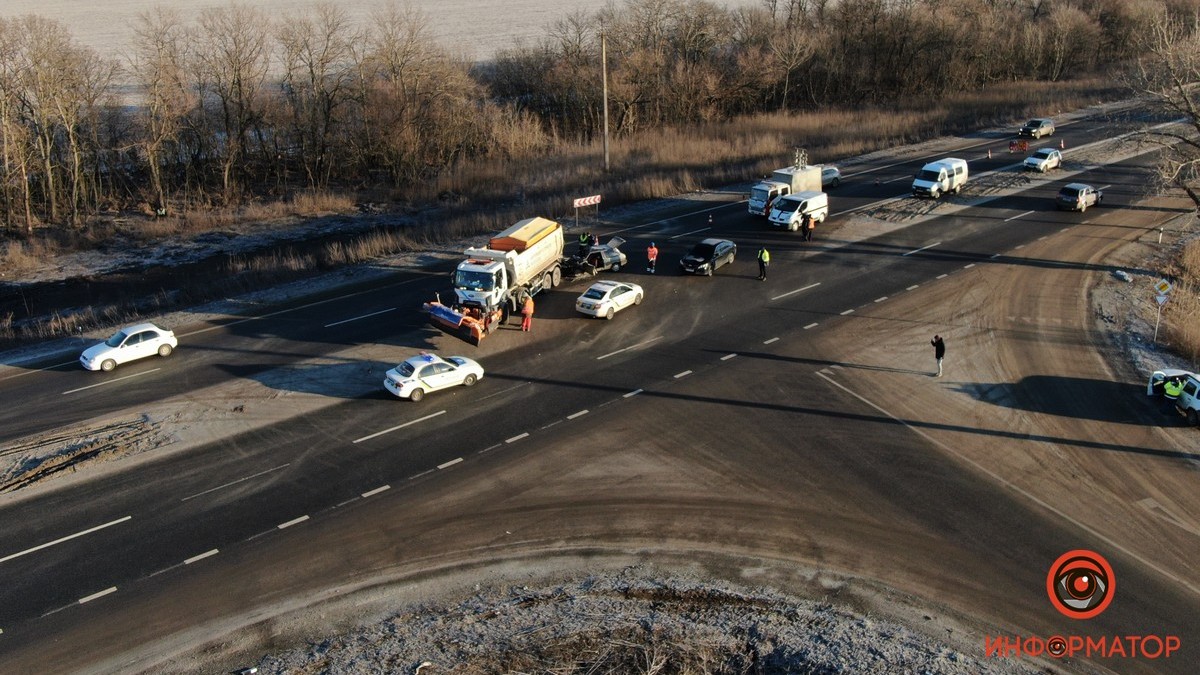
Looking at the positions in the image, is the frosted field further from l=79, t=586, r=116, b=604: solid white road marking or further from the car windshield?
l=79, t=586, r=116, b=604: solid white road marking

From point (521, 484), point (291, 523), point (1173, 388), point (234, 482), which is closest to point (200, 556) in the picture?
point (291, 523)

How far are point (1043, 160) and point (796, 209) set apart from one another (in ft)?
72.1

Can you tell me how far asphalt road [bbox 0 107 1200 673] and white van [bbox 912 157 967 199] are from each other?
18.5 metres

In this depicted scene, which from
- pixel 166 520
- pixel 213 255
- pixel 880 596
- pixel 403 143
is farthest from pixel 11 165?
pixel 880 596

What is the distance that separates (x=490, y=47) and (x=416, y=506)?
3673 inches

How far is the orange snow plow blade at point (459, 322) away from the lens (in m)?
29.8

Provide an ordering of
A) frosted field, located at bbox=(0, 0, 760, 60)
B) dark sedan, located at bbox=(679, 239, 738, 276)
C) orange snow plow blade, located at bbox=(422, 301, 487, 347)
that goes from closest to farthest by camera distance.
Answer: orange snow plow blade, located at bbox=(422, 301, 487, 347) < dark sedan, located at bbox=(679, 239, 738, 276) < frosted field, located at bbox=(0, 0, 760, 60)

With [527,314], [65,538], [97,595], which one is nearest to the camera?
[97,595]

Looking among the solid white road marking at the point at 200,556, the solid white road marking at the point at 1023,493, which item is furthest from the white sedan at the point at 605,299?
the solid white road marking at the point at 200,556

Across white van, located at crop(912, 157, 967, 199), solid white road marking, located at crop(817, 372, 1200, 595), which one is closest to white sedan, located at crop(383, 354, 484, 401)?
solid white road marking, located at crop(817, 372, 1200, 595)

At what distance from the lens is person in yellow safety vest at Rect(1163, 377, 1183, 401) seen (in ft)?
82.3

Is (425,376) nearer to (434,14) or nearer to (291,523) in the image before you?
(291,523)

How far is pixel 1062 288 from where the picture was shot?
35250 millimetres

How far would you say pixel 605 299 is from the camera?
32.7 metres
